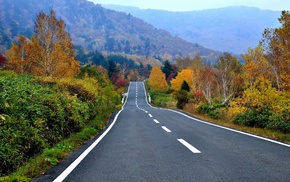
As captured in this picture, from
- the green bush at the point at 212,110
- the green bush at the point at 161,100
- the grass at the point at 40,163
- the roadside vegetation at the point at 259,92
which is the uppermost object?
the roadside vegetation at the point at 259,92

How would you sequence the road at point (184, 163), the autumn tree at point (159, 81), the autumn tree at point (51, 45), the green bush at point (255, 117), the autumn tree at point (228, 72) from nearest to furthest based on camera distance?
the road at point (184, 163) → the green bush at point (255, 117) → the autumn tree at point (51, 45) → the autumn tree at point (228, 72) → the autumn tree at point (159, 81)

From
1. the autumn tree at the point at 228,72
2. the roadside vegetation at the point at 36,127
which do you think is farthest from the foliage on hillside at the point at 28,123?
the autumn tree at the point at 228,72

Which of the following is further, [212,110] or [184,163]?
[212,110]

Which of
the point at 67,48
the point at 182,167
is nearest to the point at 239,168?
the point at 182,167

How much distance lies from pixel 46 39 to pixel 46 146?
61.7ft

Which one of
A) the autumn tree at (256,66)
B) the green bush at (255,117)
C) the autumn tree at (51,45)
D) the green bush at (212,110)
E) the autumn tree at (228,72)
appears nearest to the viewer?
the green bush at (255,117)

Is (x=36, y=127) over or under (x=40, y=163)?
over

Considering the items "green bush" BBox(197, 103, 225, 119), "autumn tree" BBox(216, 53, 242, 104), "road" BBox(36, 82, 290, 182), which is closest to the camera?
"road" BBox(36, 82, 290, 182)

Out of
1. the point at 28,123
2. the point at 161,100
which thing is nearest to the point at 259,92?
the point at 28,123

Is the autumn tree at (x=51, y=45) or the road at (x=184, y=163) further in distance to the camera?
the autumn tree at (x=51, y=45)

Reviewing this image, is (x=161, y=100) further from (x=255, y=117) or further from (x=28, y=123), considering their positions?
(x=28, y=123)

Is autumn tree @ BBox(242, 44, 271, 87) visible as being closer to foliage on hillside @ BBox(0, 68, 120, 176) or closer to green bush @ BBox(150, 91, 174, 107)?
foliage on hillside @ BBox(0, 68, 120, 176)

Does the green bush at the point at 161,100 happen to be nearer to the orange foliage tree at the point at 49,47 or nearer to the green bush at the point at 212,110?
the green bush at the point at 212,110

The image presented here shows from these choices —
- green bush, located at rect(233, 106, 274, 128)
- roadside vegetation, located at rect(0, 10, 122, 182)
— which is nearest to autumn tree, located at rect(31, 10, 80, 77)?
roadside vegetation, located at rect(0, 10, 122, 182)
